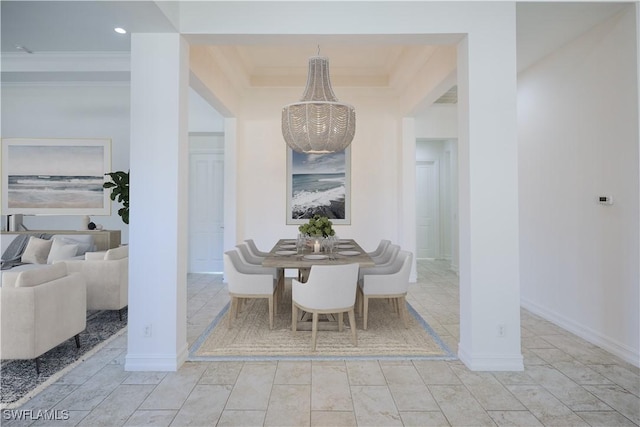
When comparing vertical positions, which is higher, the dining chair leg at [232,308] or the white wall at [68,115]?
the white wall at [68,115]

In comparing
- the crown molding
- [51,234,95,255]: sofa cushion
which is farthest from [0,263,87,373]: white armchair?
the crown molding

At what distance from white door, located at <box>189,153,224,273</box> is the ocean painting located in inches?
58.4

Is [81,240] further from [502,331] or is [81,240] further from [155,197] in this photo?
[502,331]

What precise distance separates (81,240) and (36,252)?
587mm

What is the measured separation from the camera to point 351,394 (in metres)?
2.39

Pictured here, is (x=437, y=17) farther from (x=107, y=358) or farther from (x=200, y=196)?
(x=200, y=196)

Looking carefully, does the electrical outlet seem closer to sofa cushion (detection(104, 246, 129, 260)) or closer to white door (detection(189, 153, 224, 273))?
sofa cushion (detection(104, 246, 129, 260))

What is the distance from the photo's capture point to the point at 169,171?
2.85 m

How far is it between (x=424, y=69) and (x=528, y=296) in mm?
3131

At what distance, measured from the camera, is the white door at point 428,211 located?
881cm

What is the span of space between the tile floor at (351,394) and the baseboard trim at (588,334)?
0.09m

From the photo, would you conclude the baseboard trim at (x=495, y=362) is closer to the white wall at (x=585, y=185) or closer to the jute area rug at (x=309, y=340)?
the jute area rug at (x=309, y=340)

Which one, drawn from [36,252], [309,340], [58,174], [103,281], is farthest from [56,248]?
[309,340]

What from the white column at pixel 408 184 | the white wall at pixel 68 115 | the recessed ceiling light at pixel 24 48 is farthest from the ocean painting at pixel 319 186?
the recessed ceiling light at pixel 24 48
